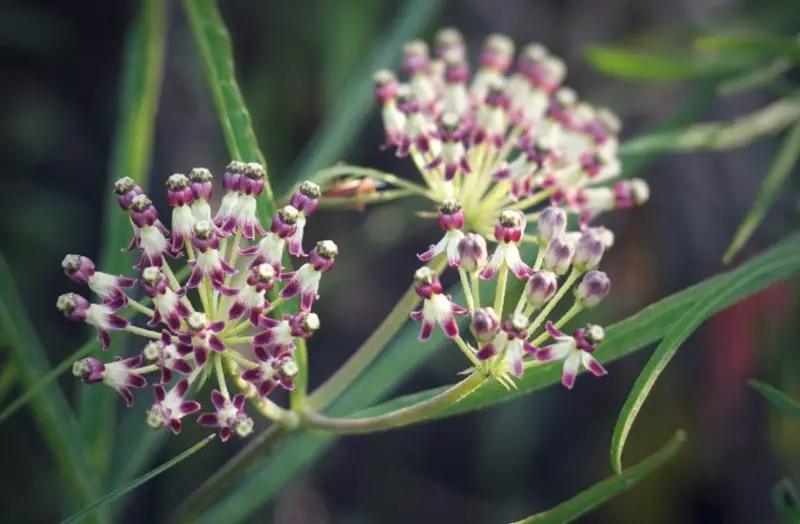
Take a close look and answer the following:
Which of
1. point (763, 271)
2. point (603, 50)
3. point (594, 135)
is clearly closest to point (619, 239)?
point (603, 50)

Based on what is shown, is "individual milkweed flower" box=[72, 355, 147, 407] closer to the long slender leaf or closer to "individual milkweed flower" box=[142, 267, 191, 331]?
"individual milkweed flower" box=[142, 267, 191, 331]

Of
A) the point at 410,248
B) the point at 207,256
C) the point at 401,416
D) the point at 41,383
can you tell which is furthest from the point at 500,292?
the point at 410,248

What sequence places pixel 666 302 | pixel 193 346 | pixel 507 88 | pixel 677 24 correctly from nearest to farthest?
pixel 193 346 → pixel 666 302 → pixel 507 88 → pixel 677 24

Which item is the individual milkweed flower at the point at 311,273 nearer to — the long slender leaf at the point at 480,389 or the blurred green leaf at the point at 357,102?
the long slender leaf at the point at 480,389

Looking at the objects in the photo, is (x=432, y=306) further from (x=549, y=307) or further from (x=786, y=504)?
(x=786, y=504)

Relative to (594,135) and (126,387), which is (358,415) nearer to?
(126,387)

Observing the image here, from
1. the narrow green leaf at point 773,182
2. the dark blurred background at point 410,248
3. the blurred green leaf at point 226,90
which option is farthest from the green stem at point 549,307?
the dark blurred background at point 410,248

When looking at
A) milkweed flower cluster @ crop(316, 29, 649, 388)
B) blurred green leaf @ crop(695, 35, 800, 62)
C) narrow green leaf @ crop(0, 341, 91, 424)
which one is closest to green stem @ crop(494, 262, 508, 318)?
milkweed flower cluster @ crop(316, 29, 649, 388)
